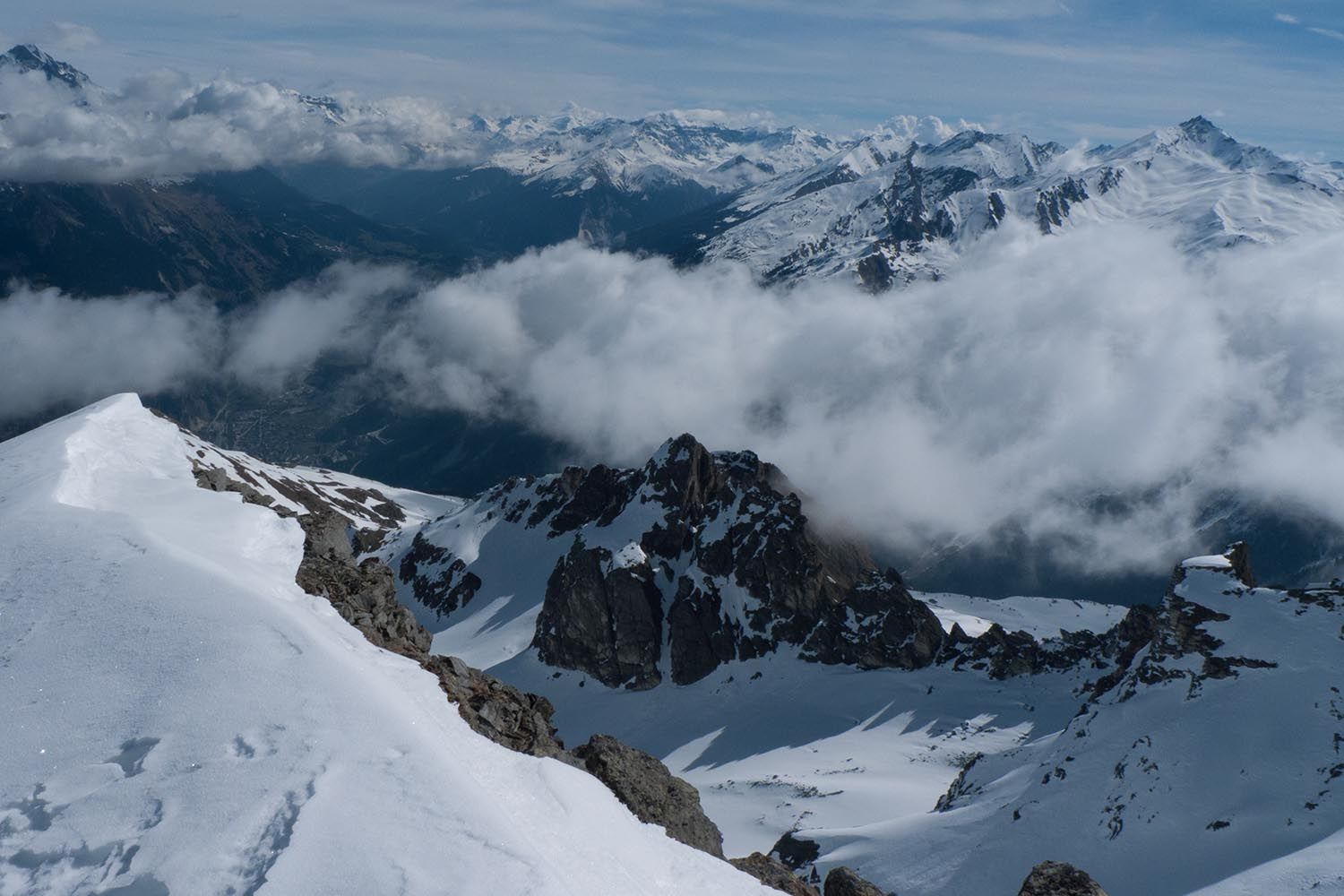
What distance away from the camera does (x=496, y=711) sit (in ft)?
110

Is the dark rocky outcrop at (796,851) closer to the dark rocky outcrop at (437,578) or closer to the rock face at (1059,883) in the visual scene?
the rock face at (1059,883)

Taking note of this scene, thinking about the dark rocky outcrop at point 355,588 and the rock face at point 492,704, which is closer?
the rock face at point 492,704

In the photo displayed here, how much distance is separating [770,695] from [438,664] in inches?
4388

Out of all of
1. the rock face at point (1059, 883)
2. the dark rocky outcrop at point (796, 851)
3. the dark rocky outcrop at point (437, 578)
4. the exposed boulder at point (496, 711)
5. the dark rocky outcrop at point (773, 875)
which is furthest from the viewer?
the dark rocky outcrop at point (437, 578)

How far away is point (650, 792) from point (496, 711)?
766cm

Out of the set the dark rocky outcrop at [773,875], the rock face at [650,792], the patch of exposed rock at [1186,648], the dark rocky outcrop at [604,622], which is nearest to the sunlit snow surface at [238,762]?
the rock face at [650,792]

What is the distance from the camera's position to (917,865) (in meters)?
74.4

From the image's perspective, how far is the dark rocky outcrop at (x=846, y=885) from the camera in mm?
35875

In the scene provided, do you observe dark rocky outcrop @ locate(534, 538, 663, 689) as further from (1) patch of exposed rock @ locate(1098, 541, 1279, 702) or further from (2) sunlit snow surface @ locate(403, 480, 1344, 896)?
(1) patch of exposed rock @ locate(1098, 541, 1279, 702)

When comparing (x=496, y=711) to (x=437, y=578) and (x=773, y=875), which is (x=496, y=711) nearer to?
(x=773, y=875)

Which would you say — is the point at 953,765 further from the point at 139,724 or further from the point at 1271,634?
the point at 139,724

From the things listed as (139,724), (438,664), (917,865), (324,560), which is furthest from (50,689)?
(917,865)

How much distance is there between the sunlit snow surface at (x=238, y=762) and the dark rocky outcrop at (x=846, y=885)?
31.0 ft

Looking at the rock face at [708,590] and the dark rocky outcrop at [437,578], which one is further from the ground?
the rock face at [708,590]
